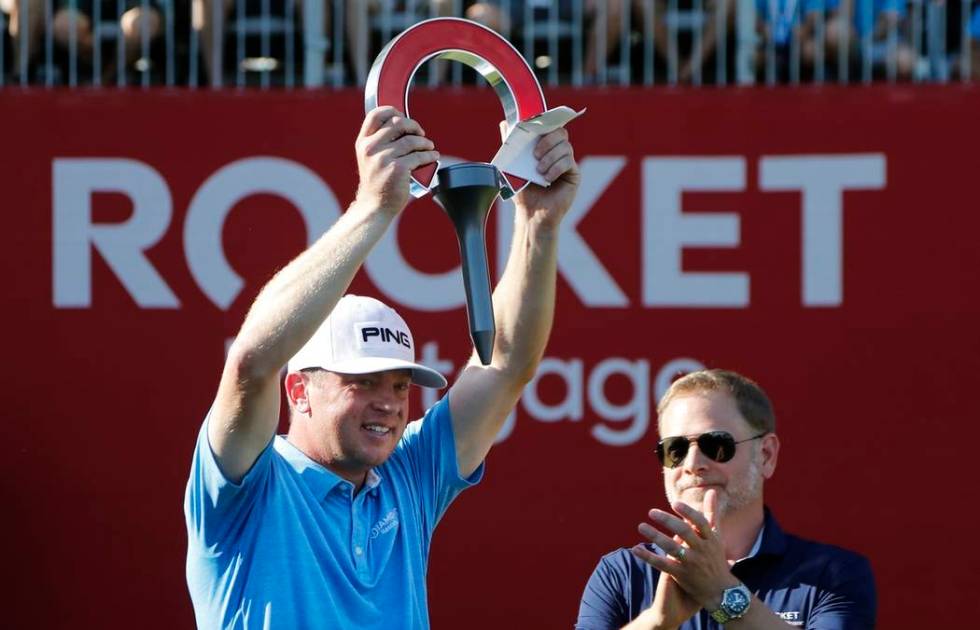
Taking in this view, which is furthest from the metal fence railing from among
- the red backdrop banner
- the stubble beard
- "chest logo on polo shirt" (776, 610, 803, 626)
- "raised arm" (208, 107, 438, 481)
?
"raised arm" (208, 107, 438, 481)

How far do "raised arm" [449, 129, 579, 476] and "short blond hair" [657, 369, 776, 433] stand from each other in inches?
19.6

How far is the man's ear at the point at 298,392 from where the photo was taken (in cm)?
357

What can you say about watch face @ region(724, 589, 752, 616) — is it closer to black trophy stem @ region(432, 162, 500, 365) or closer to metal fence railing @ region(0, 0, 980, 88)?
black trophy stem @ region(432, 162, 500, 365)

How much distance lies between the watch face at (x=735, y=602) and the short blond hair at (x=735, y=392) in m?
0.63

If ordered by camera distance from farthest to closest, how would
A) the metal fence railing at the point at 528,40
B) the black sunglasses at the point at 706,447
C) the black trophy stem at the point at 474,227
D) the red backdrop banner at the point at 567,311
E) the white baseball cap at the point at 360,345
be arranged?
the metal fence railing at the point at 528,40, the red backdrop banner at the point at 567,311, the black sunglasses at the point at 706,447, the white baseball cap at the point at 360,345, the black trophy stem at the point at 474,227

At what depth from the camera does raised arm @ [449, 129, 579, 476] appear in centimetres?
349

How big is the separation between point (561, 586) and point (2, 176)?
276cm

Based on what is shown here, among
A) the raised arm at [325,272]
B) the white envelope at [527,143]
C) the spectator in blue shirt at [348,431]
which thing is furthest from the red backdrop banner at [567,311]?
the raised arm at [325,272]

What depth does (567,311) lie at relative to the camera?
6.27m

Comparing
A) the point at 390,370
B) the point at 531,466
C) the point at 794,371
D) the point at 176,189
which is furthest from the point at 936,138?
the point at 390,370

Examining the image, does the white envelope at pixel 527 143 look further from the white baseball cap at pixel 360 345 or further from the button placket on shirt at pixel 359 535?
the button placket on shirt at pixel 359 535

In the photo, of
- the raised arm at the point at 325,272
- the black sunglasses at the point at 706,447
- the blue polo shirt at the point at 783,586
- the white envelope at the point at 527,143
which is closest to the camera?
the raised arm at the point at 325,272

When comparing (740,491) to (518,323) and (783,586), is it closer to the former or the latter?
(783,586)

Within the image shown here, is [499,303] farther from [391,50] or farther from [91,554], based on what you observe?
[91,554]
